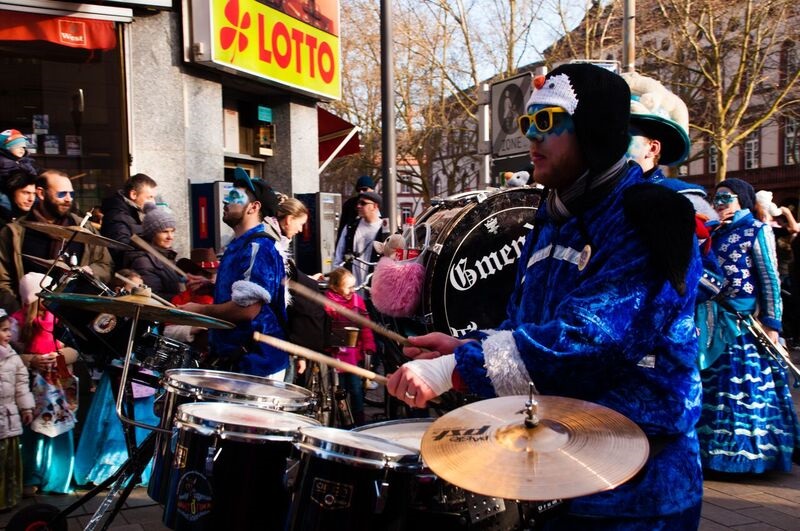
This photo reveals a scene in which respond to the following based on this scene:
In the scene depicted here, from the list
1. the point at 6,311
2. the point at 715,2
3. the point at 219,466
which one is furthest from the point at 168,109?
the point at 715,2

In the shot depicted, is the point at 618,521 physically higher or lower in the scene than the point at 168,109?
lower

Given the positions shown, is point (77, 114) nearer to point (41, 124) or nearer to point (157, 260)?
point (41, 124)

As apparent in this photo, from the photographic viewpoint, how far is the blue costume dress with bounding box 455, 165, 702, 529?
1.89 metres

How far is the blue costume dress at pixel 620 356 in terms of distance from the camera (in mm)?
1887

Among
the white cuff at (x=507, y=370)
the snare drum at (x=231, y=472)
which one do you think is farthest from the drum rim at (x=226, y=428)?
the white cuff at (x=507, y=370)

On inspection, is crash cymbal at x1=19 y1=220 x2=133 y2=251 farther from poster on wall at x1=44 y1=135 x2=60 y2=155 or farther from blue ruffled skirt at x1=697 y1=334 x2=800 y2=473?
poster on wall at x1=44 y1=135 x2=60 y2=155

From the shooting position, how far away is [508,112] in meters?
8.44

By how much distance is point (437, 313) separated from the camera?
4.19 metres

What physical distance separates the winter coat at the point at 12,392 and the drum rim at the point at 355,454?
9.73 ft

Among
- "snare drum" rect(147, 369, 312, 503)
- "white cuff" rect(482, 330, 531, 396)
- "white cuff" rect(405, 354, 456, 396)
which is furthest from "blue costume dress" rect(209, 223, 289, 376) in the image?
"white cuff" rect(482, 330, 531, 396)

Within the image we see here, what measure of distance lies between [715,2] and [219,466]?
21.2 metres

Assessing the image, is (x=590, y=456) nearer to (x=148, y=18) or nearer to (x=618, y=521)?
(x=618, y=521)

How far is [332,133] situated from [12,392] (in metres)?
10.1

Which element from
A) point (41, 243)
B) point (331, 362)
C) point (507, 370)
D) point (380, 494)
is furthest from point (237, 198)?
point (507, 370)
